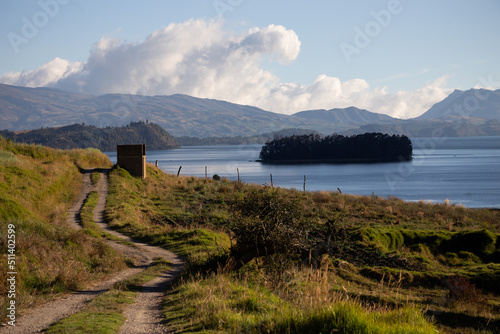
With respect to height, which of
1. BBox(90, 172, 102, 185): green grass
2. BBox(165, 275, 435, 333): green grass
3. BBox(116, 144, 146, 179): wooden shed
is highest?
BBox(116, 144, 146, 179): wooden shed

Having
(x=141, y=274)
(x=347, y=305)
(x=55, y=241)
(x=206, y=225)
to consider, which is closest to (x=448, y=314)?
(x=347, y=305)

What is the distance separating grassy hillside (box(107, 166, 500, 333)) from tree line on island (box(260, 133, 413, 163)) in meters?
126

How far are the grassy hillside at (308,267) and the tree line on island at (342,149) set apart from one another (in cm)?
12581

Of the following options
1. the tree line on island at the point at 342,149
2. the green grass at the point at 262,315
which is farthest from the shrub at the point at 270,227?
the tree line on island at the point at 342,149

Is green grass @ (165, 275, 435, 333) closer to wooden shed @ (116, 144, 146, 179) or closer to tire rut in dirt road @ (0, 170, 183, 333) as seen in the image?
tire rut in dirt road @ (0, 170, 183, 333)

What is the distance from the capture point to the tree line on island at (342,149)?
15500 centimetres

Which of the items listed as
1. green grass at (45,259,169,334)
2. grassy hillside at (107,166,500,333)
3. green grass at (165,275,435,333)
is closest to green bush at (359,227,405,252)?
grassy hillside at (107,166,500,333)

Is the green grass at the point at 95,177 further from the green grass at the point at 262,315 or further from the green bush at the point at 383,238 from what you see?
the green grass at the point at 262,315

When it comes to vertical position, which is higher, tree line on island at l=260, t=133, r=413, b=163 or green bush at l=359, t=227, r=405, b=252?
tree line on island at l=260, t=133, r=413, b=163

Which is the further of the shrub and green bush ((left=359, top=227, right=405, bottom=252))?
green bush ((left=359, top=227, right=405, bottom=252))

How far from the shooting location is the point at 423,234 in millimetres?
22828

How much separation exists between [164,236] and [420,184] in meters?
76.9

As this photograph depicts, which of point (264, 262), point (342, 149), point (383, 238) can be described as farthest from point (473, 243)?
point (342, 149)

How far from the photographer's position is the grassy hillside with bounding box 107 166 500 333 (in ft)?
22.1
